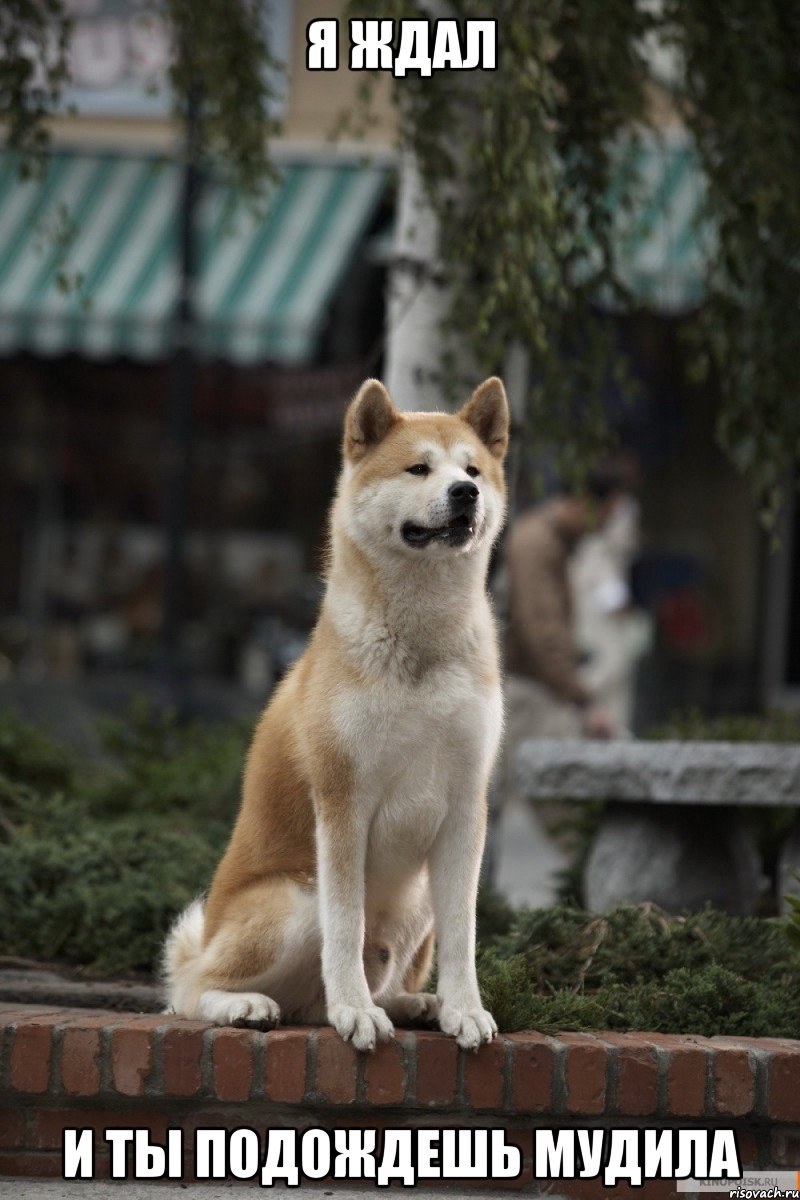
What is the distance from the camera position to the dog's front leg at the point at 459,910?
3.39 meters

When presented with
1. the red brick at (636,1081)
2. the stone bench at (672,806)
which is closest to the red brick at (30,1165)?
the red brick at (636,1081)

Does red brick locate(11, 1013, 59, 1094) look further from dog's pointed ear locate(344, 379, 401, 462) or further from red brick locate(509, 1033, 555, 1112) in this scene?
dog's pointed ear locate(344, 379, 401, 462)

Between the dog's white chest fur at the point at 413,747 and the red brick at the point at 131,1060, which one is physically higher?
the dog's white chest fur at the point at 413,747

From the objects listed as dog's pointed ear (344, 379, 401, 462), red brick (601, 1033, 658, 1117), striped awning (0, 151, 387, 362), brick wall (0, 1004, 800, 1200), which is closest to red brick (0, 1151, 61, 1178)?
brick wall (0, 1004, 800, 1200)

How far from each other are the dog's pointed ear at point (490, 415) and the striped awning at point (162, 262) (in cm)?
791

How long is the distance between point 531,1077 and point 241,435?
10.2 m

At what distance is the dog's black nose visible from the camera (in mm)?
3268

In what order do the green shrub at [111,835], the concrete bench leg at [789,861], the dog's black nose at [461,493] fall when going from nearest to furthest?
the dog's black nose at [461,493], the green shrub at [111,835], the concrete bench leg at [789,861]

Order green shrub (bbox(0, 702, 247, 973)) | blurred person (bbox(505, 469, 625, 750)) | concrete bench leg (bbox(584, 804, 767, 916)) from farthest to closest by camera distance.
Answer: blurred person (bbox(505, 469, 625, 750))
concrete bench leg (bbox(584, 804, 767, 916))
green shrub (bbox(0, 702, 247, 973))

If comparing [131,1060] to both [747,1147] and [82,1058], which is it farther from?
[747,1147]

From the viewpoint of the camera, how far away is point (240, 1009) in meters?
3.46

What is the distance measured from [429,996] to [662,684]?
1008 centimetres

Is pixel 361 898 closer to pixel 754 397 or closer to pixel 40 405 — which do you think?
pixel 754 397

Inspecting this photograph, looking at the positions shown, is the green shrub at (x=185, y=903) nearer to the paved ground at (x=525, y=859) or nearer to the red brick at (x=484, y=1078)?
the red brick at (x=484, y=1078)
